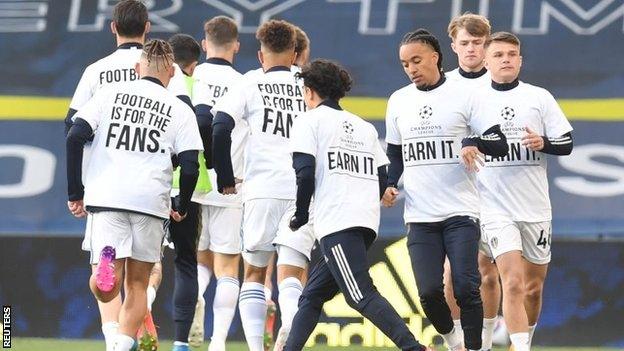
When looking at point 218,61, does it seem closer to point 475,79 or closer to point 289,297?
point 475,79

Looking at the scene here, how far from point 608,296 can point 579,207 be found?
3.06 feet

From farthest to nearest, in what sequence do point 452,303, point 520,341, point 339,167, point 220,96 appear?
1. point 220,96
2. point 452,303
3. point 520,341
4. point 339,167

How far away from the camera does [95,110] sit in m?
8.56

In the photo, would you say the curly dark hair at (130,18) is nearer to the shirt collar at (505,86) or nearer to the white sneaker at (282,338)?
the white sneaker at (282,338)

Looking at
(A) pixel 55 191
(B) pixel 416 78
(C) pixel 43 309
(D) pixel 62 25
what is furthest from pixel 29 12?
(B) pixel 416 78

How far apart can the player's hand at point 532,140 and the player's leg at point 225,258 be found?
7.53 feet

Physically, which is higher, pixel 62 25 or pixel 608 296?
pixel 62 25

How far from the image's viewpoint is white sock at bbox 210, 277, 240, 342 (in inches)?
396

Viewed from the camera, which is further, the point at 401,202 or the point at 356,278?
the point at 401,202

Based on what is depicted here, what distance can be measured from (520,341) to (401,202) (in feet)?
13.6

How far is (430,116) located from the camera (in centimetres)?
890

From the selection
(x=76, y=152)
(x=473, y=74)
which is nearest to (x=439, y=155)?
(x=473, y=74)

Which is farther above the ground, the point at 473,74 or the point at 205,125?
the point at 473,74

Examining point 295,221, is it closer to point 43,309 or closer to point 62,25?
point 43,309
